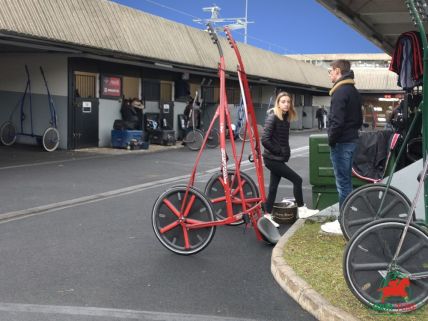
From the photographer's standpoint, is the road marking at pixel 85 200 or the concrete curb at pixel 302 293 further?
the road marking at pixel 85 200

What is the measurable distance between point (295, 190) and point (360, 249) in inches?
131

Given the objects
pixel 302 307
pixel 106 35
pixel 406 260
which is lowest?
pixel 302 307

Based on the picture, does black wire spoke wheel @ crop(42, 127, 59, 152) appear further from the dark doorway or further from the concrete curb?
the concrete curb

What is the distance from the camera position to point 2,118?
61.5 ft

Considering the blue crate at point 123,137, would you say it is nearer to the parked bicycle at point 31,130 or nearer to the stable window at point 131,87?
the parked bicycle at point 31,130

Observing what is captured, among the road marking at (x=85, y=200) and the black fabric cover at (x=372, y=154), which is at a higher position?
the black fabric cover at (x=372, y=154)

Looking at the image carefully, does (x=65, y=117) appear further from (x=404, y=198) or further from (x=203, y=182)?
(x=404, y=198)

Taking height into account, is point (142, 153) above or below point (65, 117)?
below

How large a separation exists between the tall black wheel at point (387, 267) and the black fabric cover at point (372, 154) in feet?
9.80

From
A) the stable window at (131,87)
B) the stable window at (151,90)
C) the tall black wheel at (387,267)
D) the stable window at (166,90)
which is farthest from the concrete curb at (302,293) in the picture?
the stable window at (166,90)

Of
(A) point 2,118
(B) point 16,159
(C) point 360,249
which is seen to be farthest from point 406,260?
(A) point 2,118

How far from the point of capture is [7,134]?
1725 centimetres

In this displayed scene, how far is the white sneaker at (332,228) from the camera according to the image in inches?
246

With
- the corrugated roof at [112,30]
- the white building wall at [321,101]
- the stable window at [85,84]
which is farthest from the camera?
the white building wall at [321,101]
